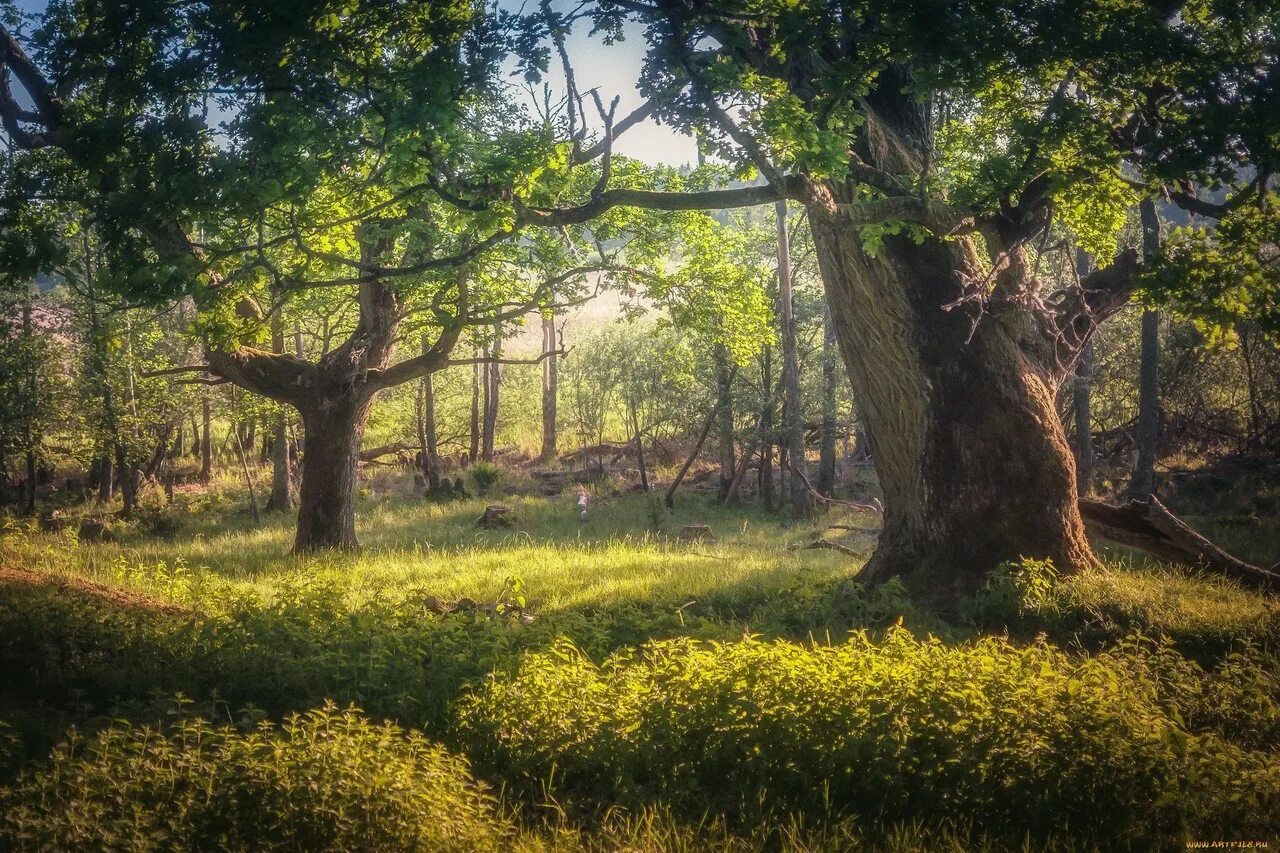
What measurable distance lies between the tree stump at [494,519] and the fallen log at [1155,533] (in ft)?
42.2

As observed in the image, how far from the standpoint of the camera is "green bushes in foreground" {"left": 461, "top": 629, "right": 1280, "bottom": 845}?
470 cm

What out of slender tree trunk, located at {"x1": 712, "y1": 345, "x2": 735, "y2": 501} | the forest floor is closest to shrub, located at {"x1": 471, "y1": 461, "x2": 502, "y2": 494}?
slender tree trunk, located at {"x1": 712, "y1": 345, "x2": 735, "y2": 501}

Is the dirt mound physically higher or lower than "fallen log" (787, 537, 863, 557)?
higher

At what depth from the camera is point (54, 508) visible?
82.7ft

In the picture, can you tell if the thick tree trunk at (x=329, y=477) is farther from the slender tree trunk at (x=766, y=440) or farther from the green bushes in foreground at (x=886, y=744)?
the slender tree trunk at (x=766, y=440)

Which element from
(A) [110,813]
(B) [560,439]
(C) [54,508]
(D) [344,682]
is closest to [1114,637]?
(D) [344,682]

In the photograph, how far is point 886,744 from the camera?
194 inches

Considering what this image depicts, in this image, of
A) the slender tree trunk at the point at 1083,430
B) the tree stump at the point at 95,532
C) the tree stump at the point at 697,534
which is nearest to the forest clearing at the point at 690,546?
the tree stump at the point at 697,534

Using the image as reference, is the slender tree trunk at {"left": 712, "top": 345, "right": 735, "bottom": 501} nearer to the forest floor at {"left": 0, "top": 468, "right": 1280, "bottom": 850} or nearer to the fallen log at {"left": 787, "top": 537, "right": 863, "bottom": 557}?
the fallen log at {"left": 787, "top": 537, "right": 863, "bottom": 557}

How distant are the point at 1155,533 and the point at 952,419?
3.34 metres

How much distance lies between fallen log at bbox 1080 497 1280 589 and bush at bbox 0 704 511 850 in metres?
8.35

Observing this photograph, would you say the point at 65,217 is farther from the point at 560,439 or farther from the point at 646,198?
the point at 560,439

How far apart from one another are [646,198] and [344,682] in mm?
5178

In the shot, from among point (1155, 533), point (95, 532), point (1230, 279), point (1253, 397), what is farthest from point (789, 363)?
point (95, 532)
